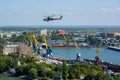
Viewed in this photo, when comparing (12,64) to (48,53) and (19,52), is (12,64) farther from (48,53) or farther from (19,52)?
(19,52)

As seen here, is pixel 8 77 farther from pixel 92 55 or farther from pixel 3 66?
pixel 92 55

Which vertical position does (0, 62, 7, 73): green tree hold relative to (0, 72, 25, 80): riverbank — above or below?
above

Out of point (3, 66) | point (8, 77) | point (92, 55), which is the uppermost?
point (3, 66)

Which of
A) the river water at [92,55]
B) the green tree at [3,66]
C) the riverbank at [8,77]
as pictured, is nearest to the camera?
the riverbank at [8,77]

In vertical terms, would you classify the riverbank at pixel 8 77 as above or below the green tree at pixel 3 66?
below

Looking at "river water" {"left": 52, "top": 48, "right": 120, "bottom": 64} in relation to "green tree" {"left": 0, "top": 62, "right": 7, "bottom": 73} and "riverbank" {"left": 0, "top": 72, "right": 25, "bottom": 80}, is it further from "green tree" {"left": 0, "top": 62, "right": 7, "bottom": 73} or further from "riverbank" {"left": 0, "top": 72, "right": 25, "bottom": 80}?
"riverbank" {"left": 0, "top": 72, "right": 25, "bottom": 80}

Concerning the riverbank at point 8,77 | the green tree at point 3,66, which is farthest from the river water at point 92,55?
the riverbank at point 8,77

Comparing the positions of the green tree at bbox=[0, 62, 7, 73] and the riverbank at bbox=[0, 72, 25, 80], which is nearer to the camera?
the riverbank at bbox=[0, 72, 25, 80]

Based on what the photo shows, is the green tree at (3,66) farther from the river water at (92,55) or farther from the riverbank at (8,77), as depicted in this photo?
the river water at (92,55)

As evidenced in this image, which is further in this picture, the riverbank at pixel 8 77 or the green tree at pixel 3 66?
the green tree at pixel 3 66

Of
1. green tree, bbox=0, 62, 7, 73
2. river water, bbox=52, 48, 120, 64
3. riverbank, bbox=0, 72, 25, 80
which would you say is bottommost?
river water, bbox=52, 48, 120, 64

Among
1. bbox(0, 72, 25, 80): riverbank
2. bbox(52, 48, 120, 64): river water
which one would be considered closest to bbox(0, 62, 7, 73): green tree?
bbox(0, 72, 25, 80): riverbank

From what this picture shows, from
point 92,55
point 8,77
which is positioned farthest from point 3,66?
point 92,55
